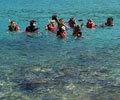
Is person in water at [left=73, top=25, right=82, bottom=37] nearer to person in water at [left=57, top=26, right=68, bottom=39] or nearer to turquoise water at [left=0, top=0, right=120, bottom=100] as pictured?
turquoise water at [left=0, top=0, right=120, bottom=100]

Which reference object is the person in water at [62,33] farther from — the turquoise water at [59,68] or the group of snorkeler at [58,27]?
the turquoise water at [59,68]

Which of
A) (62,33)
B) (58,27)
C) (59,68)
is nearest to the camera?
(59,68)

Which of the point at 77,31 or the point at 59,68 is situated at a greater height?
the point at 77,31

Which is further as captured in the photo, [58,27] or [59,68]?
[58,27]

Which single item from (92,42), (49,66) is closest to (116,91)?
(49,66)

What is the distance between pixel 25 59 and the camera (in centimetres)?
2556

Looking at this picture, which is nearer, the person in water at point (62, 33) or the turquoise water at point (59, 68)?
the turquoise water at point (59, 68)

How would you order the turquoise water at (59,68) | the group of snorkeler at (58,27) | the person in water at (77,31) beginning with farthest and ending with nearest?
the group of snorkeler at (58,27) → the person in water at (77,31) → the turquoise water at (59,68)

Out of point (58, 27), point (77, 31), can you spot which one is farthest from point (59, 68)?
point (58, 27)

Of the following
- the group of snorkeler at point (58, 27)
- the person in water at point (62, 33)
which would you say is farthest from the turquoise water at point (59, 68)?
the group of snorkeler at point (58, 27)

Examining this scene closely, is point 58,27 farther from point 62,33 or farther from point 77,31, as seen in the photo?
point 77,31

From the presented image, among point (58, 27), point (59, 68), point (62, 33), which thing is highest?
point (58, 27)

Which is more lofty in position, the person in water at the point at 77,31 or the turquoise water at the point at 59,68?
the person in water at the point at 77,31

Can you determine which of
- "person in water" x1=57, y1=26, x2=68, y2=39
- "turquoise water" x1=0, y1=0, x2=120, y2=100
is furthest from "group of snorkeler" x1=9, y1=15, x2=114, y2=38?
"turquoise water" x1=0, y1=0, x2=120, y2=100
